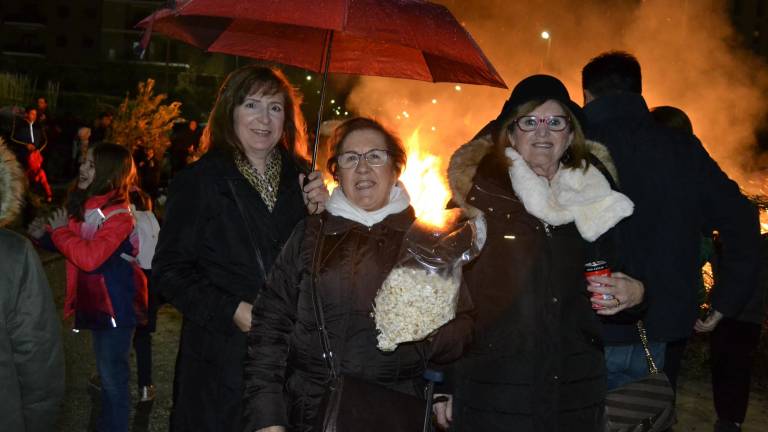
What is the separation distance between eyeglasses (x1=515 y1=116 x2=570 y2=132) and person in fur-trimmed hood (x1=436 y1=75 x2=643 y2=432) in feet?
0.24

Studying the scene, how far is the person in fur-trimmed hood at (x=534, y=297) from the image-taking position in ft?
9.02

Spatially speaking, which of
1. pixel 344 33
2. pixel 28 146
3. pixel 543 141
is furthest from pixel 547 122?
pixel 28 146

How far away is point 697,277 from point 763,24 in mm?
62924

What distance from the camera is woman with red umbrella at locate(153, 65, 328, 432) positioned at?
9.69 feet

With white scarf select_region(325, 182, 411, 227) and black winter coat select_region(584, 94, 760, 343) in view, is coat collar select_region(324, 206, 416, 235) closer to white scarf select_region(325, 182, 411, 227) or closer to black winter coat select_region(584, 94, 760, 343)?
white scarf select_region(325, 182, 411, 227)

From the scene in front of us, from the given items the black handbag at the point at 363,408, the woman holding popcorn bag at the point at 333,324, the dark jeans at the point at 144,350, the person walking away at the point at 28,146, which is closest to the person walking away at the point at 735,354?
the woman holding popcorn bag at the point at 333,324

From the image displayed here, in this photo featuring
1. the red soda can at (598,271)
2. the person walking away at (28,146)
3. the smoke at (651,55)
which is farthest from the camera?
the smoke at (651,55)

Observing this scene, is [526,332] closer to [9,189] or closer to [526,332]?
[526,332]

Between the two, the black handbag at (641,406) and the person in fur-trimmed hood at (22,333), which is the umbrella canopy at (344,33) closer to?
the person in fur-trimmed hood at (22,333)

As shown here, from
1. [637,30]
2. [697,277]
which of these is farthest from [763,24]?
[697,277]

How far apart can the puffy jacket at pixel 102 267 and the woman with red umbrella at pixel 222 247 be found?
4.96ft

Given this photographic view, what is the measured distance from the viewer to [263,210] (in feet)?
10.2

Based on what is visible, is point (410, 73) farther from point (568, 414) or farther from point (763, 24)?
point (763, 24)

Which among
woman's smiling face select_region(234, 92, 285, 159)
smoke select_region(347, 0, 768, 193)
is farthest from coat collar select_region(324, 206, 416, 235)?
smoke select_region(347, 0, 768, 193)
